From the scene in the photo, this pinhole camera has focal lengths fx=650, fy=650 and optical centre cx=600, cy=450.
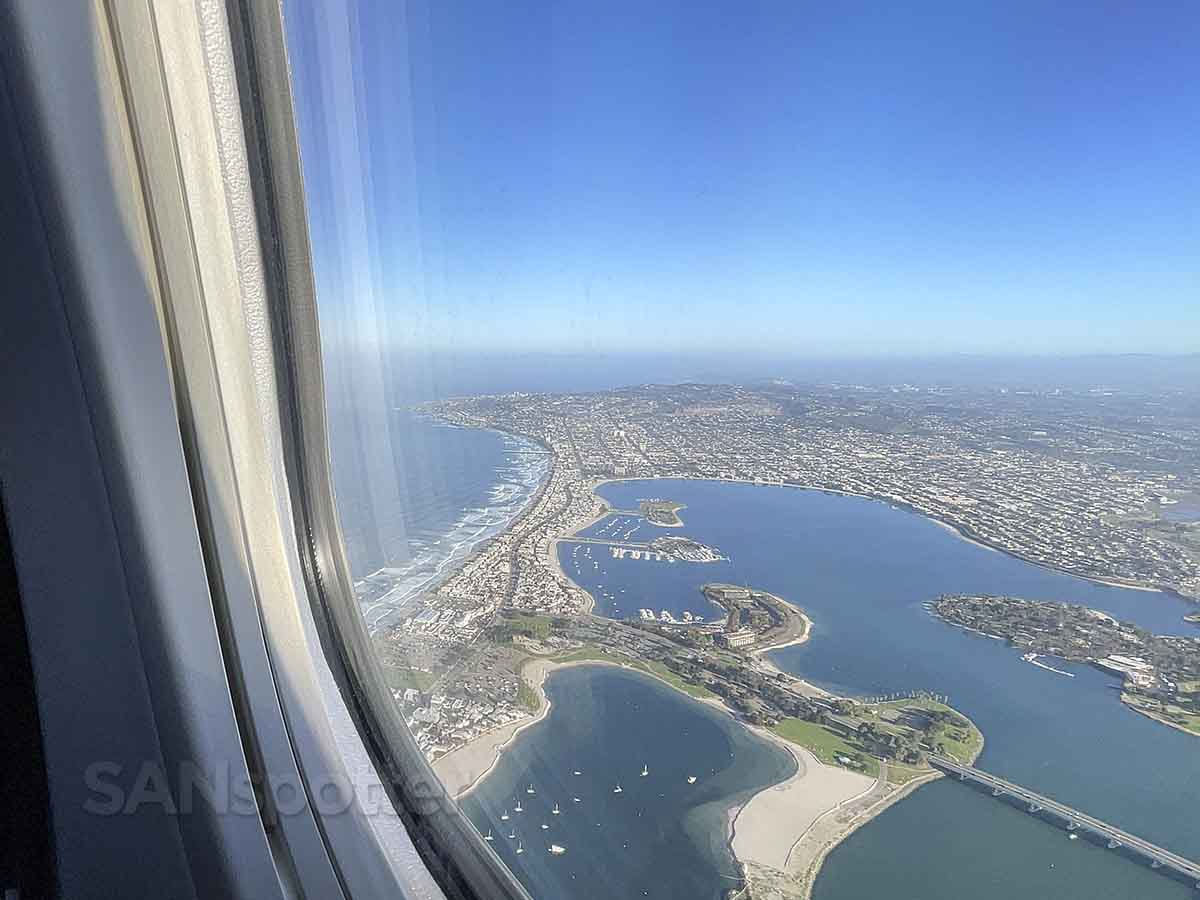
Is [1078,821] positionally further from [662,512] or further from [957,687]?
[662,512]

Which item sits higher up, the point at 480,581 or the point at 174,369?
the point at 174,369

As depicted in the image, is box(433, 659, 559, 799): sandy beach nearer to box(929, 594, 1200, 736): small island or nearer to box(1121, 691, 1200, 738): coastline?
box(929, 594, 1200, 736): small island

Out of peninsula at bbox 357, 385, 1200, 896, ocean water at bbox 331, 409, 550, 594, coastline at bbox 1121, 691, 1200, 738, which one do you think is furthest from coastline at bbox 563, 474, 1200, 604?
ocean water at bbox 331, 409, 550, 594

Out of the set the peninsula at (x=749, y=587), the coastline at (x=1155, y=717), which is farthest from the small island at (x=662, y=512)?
the coastline at (x=1155, y=717)

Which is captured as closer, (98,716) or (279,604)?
(98,716)

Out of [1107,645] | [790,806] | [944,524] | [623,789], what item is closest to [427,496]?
[623,789]

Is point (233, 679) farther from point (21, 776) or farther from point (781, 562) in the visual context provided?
point (781, 562)

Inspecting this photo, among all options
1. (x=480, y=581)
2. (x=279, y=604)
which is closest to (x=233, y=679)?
(x=279, y=604)
